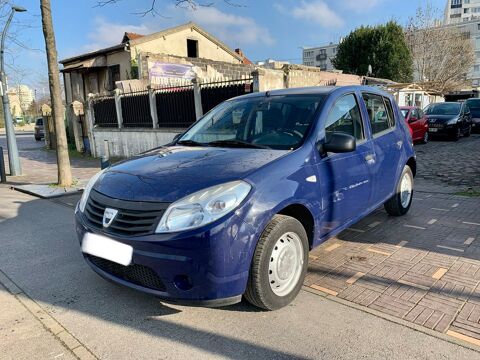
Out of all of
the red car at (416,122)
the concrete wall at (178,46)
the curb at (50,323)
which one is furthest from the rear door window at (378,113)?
the concrete wall at (178,46)

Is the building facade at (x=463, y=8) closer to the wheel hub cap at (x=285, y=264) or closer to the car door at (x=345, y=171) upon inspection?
the car door at (x=345, y=171)

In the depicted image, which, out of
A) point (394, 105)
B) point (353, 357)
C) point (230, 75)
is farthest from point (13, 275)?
point (230, 75)

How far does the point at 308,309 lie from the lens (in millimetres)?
3092

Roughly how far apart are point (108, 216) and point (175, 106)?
31.9 ft

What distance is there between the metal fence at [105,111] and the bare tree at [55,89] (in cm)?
633

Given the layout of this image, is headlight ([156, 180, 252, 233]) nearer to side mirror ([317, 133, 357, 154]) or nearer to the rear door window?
side mirror ([317, 133, 357, 154])

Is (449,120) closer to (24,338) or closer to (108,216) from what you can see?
(108,216)

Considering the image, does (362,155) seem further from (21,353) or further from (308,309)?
(21,353)

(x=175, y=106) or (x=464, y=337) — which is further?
(x=175, y=106)

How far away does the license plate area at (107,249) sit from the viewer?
2.73 meters

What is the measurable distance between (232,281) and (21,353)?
154 cm

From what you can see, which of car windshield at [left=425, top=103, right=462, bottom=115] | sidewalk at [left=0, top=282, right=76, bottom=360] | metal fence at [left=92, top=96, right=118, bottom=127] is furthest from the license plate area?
car windshield at [left=425, top=103, right=462, bottom=115]

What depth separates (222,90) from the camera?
10.7 meters

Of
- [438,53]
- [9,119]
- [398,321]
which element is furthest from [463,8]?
[398,321]
